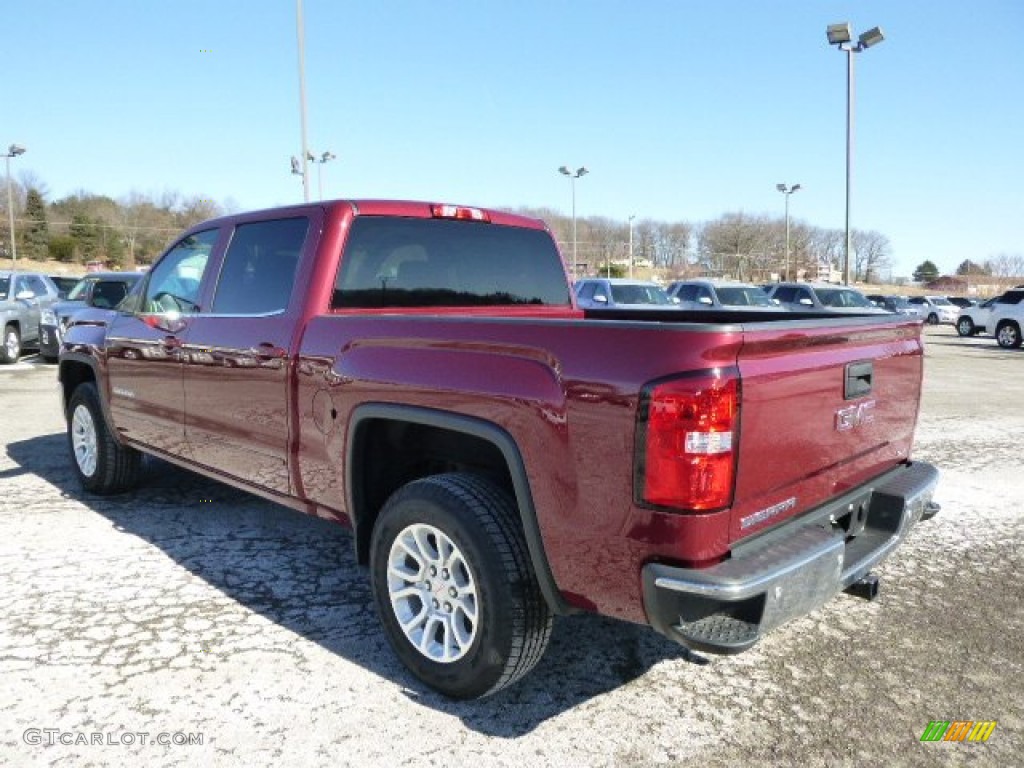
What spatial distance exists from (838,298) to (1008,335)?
4.86 m

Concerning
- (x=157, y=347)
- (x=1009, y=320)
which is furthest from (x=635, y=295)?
(x=157, y=347)

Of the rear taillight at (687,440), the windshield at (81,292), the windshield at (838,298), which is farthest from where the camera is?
the windshield at (838,298)

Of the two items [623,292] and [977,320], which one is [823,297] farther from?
[977,320]

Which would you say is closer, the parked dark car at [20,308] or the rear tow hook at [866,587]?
Result: the rear tow hook at [866,587]

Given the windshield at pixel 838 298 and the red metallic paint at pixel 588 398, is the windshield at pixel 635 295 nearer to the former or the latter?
the windshield at pixel 838 298

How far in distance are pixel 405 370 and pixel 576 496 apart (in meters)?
0.90

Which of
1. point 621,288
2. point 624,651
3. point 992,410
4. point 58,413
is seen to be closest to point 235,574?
point 624,651

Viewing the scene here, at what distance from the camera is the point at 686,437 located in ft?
7.17

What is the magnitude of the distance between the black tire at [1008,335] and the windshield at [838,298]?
3778 millimetres

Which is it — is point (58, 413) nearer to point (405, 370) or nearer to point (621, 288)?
point (405, 370)

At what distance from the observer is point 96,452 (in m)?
5.43

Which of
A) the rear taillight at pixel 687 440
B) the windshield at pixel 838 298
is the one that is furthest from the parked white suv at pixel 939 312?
the rear taillight at pixel 687 440

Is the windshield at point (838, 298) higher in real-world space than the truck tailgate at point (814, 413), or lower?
higher
